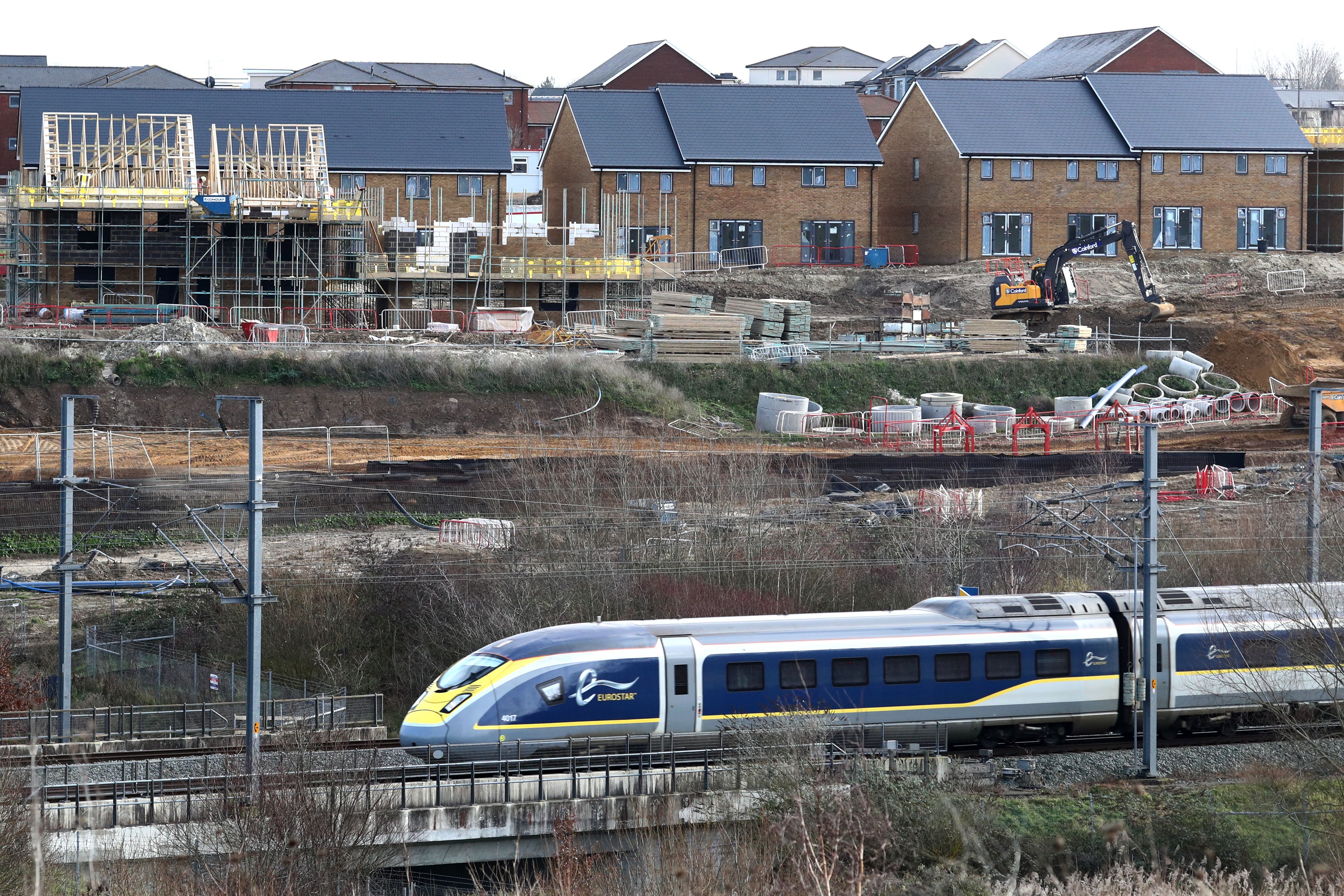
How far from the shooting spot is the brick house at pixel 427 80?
103375mm

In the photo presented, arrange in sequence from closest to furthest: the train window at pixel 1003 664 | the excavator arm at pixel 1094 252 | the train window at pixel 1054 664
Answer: the train window at pixel 1003 664 < the train window at pixel 1054 664 < the excavator arm at pixel 1094 252

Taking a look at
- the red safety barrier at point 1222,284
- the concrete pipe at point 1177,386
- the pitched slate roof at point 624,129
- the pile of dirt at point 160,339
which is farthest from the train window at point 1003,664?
the pitched slate roof at point 624,129

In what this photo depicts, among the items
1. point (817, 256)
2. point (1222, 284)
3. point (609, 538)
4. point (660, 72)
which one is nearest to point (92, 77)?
point (660, 72)

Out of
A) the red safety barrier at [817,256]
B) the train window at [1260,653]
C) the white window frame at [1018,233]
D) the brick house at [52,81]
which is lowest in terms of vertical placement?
the train window at [1260,653]

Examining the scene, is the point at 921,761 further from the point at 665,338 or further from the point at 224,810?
the point at 665,338

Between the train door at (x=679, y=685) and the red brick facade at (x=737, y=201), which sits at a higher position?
the red brick facade at (x=737, y=201)

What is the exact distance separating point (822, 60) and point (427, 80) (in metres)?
41.4

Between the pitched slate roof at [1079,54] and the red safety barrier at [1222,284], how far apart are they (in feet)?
72.0

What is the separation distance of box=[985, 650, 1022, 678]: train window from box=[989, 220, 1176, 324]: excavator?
36.5 m

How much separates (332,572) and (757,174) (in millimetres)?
40064

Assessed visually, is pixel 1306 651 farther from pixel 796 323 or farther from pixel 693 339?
pixel 796 323

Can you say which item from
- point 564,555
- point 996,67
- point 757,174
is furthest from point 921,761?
point 996,67

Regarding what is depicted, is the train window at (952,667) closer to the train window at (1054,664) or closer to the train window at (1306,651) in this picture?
the train window at (1054,664)

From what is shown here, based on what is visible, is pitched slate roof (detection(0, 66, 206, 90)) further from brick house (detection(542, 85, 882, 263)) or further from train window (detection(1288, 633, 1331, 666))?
train window (detection(1288, 633, 1331, 666))
